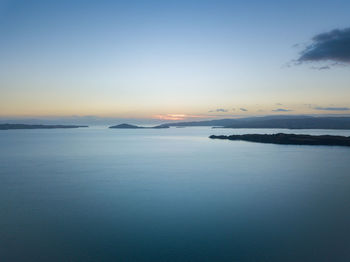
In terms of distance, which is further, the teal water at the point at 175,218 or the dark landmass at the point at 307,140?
the dark landmass at the point at 307,140

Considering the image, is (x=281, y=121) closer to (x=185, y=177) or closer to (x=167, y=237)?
(x=185, y=177)

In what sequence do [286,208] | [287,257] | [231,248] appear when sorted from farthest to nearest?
[286,208] → [231,248] → [287,257]

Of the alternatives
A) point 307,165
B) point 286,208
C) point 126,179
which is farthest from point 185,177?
point 307,165

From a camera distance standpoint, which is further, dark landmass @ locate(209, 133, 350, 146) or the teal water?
dark landmass @ locate(209, 133, 350, 146)

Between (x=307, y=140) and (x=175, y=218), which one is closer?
(x=175, y=218)

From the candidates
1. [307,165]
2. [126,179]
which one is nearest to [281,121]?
[307,165]

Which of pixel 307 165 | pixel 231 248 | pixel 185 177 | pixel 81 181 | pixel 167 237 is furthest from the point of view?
pixel 307 165

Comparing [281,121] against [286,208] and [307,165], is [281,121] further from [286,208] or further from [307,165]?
[286,208]

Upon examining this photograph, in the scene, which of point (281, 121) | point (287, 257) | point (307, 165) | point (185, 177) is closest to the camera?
point (287, 257)

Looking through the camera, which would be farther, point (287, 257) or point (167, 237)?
point (167, 237)
